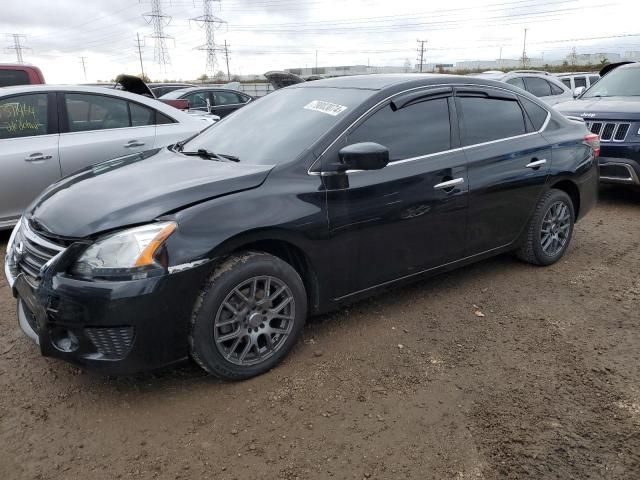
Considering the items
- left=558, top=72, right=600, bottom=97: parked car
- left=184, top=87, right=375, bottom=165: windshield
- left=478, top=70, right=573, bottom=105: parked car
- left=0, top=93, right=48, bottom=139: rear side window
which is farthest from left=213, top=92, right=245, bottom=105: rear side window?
left=184, top=87, right=375, bottom=165: windshield

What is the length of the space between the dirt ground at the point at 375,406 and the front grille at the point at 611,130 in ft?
11.9

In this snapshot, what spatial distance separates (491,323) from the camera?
3633mm

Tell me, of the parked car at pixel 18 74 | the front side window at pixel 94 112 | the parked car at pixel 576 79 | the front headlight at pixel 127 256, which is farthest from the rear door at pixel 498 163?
the parked car at pixel 576 79

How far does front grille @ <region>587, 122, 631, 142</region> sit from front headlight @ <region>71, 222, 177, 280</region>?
598 cm

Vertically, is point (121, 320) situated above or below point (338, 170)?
below

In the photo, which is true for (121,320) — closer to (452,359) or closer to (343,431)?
(343,431)

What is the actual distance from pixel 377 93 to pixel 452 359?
5.75 feet

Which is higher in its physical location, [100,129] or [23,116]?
[23,116]

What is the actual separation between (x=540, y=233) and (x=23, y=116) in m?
4.93

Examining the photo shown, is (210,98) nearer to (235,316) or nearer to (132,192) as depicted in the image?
(132,192)

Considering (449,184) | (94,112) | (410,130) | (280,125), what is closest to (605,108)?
(449,184)

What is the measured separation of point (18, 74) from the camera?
718cm

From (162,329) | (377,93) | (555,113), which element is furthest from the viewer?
(555,113)

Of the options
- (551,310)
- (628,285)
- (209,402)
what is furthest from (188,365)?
(628,285)
